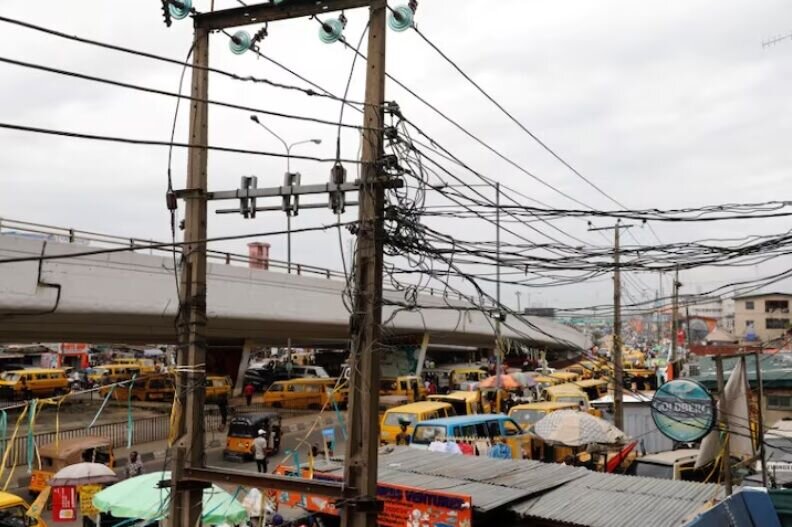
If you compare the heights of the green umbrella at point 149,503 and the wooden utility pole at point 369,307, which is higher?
the wooden utility pole at point 369,307

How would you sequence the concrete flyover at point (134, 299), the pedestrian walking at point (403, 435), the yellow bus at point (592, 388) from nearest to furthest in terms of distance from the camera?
the concrete flyover at point (134, 299)
the pedestrian walking at point (403, 435)
the yellow bus at point (592, 388)

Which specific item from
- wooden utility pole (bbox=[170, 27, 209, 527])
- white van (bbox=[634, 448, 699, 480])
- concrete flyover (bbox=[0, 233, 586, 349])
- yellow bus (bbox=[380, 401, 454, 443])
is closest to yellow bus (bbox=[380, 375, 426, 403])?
concrete flyover (bbox=[0, 233, 586, 349])

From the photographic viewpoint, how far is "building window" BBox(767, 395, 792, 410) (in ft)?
71.7

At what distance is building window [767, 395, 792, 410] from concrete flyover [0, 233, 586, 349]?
6.80 m

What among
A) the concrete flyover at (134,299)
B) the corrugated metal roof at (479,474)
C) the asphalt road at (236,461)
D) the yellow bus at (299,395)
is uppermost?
the concrete flyover at (134,299)

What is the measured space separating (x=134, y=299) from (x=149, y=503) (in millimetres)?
14236

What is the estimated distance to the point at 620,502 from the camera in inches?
343

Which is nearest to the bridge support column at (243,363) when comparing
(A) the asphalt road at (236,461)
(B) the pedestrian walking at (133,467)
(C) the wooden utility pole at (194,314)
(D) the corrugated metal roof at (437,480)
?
(A) the asphalt road at (236,461)

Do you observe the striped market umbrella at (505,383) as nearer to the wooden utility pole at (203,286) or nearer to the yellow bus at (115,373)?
the yellow bus at (115,373)

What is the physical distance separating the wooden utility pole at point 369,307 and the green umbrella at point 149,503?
3.34 metres

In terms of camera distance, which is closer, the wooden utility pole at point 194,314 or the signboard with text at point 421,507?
the wooden utility pole at point 194,314

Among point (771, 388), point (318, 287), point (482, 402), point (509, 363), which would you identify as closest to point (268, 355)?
point (509, 363)

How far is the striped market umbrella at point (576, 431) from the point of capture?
1664 cm

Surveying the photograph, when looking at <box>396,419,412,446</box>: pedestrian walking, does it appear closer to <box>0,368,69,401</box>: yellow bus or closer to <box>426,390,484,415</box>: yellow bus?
<box>426,390,484,415</box>: yellow bus
